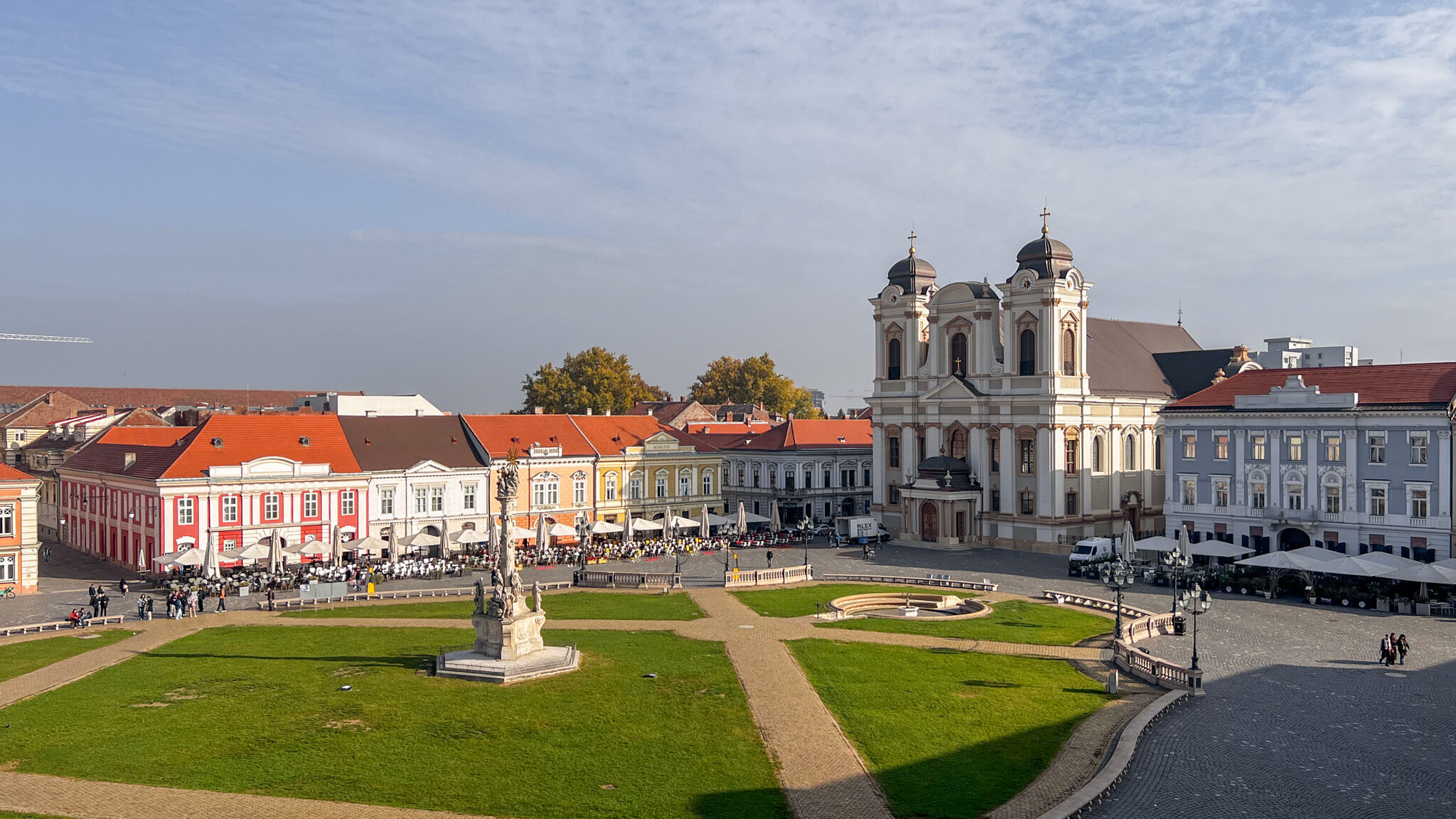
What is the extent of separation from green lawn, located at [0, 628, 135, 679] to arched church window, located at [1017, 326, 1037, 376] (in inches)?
1853

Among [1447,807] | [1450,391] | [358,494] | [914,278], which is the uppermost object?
[914,278]

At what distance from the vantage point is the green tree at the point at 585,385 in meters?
97.4

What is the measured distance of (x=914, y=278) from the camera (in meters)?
69.9

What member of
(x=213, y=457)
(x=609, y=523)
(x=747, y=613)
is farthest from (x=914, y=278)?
(x=213, y=457)

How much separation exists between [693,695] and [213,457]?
116 ft

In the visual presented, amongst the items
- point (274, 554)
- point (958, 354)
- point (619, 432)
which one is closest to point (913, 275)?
point (958, 354)

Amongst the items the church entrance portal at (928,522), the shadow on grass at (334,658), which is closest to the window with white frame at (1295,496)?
the church entrance portal at (928,522)

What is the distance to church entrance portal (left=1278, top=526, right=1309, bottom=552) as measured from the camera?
163 ft

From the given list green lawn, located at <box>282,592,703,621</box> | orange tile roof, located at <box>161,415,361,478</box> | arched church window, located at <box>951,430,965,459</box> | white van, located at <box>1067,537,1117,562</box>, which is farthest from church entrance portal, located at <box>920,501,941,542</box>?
orange tile roof, located at <box>161,415,361,478</box>

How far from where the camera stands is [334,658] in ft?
106

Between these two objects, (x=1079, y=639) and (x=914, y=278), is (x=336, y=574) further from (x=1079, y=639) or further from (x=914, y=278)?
(x=914, y=278)

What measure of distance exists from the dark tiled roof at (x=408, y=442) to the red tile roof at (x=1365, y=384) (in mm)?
38532

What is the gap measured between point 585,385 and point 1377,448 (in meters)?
65.9

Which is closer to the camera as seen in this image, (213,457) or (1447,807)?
(1447,807)
